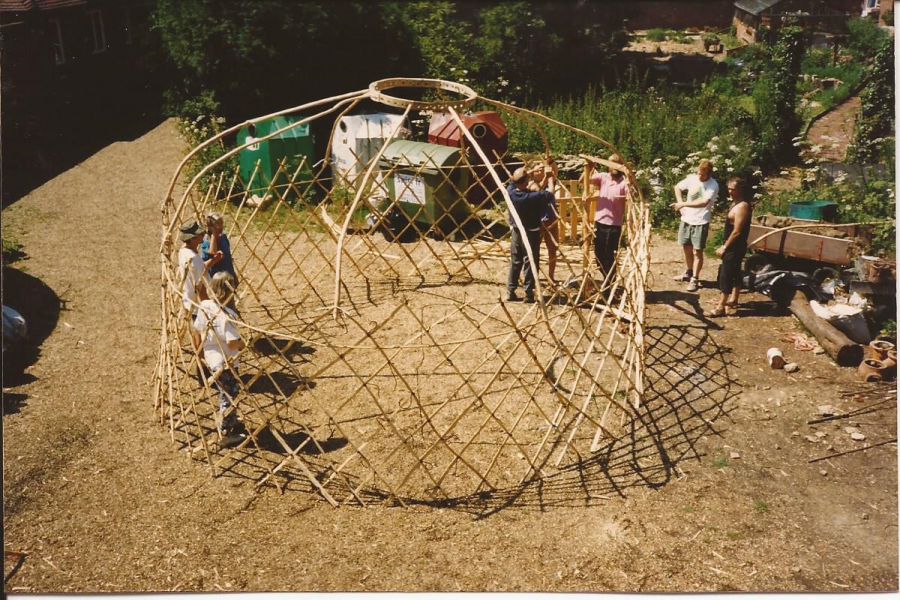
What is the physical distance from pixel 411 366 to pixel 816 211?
4.51 m

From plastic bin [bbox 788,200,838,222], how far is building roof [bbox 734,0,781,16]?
4.04 meters

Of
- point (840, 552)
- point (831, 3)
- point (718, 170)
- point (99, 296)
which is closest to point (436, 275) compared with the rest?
point (99, 296)

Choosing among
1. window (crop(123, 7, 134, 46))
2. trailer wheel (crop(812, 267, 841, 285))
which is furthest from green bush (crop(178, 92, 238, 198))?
trailer wheel (crop(812, 267, 841, 285))

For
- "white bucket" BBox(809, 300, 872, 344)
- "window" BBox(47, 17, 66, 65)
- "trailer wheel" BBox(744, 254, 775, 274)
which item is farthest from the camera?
"window" BBox(47, 17, 66, 65)

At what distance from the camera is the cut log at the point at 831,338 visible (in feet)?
20.4

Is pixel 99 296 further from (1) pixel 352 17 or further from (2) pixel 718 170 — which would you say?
(2) pixel 718 170

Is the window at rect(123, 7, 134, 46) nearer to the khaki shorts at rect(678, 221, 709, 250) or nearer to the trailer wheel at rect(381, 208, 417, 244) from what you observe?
the trailer wheel at rect(381, 208, 417, 244)

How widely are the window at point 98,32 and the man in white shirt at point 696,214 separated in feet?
29.6

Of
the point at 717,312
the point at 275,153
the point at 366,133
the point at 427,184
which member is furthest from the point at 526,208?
the point at 275,153

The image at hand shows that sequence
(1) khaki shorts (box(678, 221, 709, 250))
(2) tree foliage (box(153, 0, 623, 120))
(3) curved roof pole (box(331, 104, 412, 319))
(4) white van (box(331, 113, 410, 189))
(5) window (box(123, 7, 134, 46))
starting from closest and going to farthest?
(3) curved roof pole (box(331, 104, 412, 319)), (1) khaki shorts (box(678, 221, 709, 250)), (4) white van (box(331, 113, 410, 189)), (2) tree foliage (box(153, 0, 623, 120)), (5) window (box(123, 7, 134, 46))

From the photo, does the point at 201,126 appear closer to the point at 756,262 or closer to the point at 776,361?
the point at 756,262

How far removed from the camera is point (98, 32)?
1170 cm

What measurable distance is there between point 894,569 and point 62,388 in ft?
19.4

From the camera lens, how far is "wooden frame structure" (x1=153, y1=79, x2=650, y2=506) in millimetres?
5133
